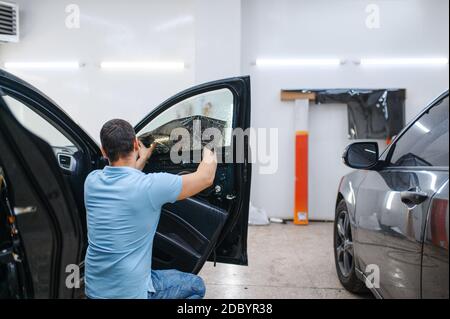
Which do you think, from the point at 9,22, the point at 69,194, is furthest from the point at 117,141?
the point at 9,22

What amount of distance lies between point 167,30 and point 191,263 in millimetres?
4025

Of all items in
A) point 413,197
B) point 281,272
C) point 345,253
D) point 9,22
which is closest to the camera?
point 413,197

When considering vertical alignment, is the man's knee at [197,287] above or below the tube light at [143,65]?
below

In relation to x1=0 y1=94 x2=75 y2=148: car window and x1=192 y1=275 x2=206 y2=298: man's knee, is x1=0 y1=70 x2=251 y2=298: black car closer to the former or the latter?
x1=0 y1=94 x2=75 y2=148: car window

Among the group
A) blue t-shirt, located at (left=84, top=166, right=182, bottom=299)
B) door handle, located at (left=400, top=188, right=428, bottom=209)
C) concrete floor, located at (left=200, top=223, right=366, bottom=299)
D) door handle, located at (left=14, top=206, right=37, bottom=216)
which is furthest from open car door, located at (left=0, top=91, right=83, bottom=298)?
concrete floor, located at (left=200, top=223, right=366, bottom=299)

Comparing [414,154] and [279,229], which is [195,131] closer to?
[414,154]

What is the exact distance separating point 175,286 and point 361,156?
1.26m

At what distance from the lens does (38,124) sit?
4.97ft

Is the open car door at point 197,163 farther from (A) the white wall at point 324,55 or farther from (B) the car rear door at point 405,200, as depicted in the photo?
(A) the white wall at point 324,55

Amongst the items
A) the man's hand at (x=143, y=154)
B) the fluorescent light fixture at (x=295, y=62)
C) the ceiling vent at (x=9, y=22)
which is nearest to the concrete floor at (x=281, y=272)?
the man's hand at (x=143, y=154)

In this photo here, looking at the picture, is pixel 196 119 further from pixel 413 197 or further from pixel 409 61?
pixel 409 61

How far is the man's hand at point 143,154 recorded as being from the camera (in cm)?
187

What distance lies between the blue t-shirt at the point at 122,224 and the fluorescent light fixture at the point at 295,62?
3.94 m

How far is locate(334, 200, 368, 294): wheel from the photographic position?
93.7 inches
